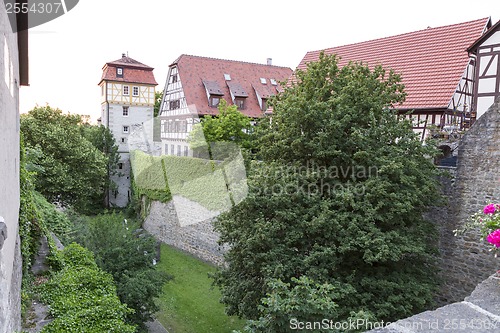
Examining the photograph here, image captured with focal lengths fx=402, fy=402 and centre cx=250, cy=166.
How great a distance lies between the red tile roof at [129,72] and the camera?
98.8 ft

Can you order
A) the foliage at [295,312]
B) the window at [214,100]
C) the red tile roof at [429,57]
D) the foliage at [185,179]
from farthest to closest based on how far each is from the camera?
the window at [214,100], the foliage at [185,179], the red tile roof at [429,57], the foliage at [295,312]

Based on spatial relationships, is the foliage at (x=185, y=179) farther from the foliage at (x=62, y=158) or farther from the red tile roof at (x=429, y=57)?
the red tile roof at (x=429, y=57)

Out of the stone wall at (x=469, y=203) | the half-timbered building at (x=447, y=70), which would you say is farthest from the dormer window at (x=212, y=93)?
the stone wall at (x=469, y=203)

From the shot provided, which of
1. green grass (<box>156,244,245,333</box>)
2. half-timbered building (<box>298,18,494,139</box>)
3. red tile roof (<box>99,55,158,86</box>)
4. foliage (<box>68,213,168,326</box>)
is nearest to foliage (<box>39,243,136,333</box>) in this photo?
foliage (<box>68,213,168,326</box>)

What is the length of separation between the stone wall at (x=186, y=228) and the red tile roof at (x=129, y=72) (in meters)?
12.9

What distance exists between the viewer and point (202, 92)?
26.9 meters

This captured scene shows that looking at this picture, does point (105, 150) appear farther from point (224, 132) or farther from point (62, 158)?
point (224, 132)

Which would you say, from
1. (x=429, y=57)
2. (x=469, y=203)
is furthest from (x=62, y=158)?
(x=469, y=203)

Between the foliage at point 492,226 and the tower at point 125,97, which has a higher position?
the tower at point 125,97

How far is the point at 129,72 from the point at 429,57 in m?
22.4

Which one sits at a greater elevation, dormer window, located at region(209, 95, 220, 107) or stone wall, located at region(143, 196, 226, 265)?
dormer window, located at region(209, 95, 220, 107)

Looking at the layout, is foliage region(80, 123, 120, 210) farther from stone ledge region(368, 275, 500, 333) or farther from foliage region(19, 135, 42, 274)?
stone ledge region(368, 275, 500, 333)

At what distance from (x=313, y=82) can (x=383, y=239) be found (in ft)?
13.4

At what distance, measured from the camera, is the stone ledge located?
2260 millimetres
